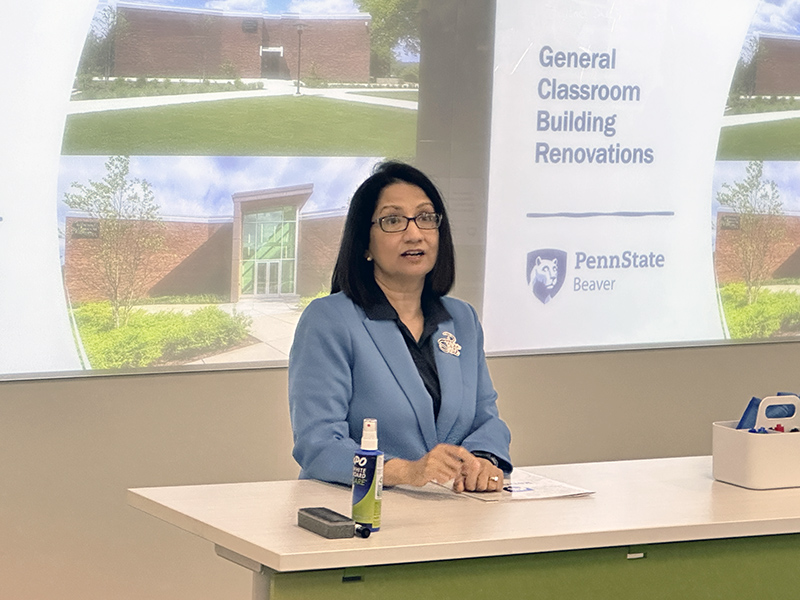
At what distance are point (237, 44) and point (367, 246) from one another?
1.46m

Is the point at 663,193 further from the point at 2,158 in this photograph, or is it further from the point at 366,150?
the point at 2,158

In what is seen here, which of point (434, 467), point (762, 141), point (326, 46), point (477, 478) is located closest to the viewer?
point (434, 467)

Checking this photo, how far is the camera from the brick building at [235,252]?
157 inches

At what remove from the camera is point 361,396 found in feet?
9.30

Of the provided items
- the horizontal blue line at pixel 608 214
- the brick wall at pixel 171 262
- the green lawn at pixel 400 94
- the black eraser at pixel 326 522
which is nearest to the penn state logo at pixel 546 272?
the horizontal blue line at pixel 608 214

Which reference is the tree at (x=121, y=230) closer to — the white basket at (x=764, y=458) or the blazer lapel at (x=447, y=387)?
the blazer lapel at (x=447, y=387)

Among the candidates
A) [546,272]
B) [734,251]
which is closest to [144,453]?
[546,272]

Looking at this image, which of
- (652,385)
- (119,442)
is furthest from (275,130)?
(652,385)

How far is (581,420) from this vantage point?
4.90 metres

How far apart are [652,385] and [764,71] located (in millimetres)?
1487

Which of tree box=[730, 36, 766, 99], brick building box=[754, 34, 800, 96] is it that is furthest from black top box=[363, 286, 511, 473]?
brick building box=[754, 34, 800, 96]

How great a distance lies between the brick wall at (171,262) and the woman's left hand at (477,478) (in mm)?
1777

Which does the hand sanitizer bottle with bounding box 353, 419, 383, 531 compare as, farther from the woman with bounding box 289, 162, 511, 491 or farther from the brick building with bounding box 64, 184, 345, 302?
the brick building with bounding box 64, 184, 345, 302

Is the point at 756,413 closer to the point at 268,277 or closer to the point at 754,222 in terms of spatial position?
the point at 268,277
